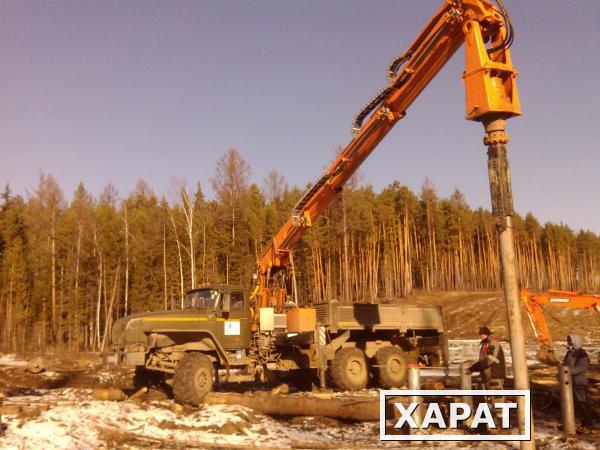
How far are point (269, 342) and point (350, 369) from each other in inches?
96.0

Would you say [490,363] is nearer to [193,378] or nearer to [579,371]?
[579,371]

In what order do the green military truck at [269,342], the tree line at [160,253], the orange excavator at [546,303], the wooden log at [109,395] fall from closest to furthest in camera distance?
1. the wooden log at [109,395]
2. the green military truck at [269,342]
3. the orange excavator at [546,303]
4. the tree line at [160,253]

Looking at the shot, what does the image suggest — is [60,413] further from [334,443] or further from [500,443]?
[500,443]

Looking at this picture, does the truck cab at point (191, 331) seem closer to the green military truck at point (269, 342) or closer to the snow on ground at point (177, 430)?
the green military truck at point (269, 342)

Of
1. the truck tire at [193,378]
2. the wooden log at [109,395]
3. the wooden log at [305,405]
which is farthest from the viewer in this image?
the wooden log at [109,395]

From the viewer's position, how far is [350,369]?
14.7m

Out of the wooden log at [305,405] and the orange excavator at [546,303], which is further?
the orange excavator at [546,303]

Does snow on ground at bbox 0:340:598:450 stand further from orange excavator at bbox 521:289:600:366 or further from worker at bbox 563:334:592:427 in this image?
orange excavator at bbox 521:289:600:366

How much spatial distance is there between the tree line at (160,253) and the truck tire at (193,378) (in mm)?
18062

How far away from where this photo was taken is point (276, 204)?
50.1m

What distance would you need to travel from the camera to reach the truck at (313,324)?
11930mm

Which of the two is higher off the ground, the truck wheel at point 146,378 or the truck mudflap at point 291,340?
the truck mudflap at point 291,340

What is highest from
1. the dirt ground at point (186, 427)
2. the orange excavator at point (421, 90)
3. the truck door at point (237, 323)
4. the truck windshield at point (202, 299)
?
the orange excavator at point (421, 90)

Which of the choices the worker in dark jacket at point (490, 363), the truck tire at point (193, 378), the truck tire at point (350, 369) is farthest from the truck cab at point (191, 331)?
the worker in dark jacket at point (490, 363)
